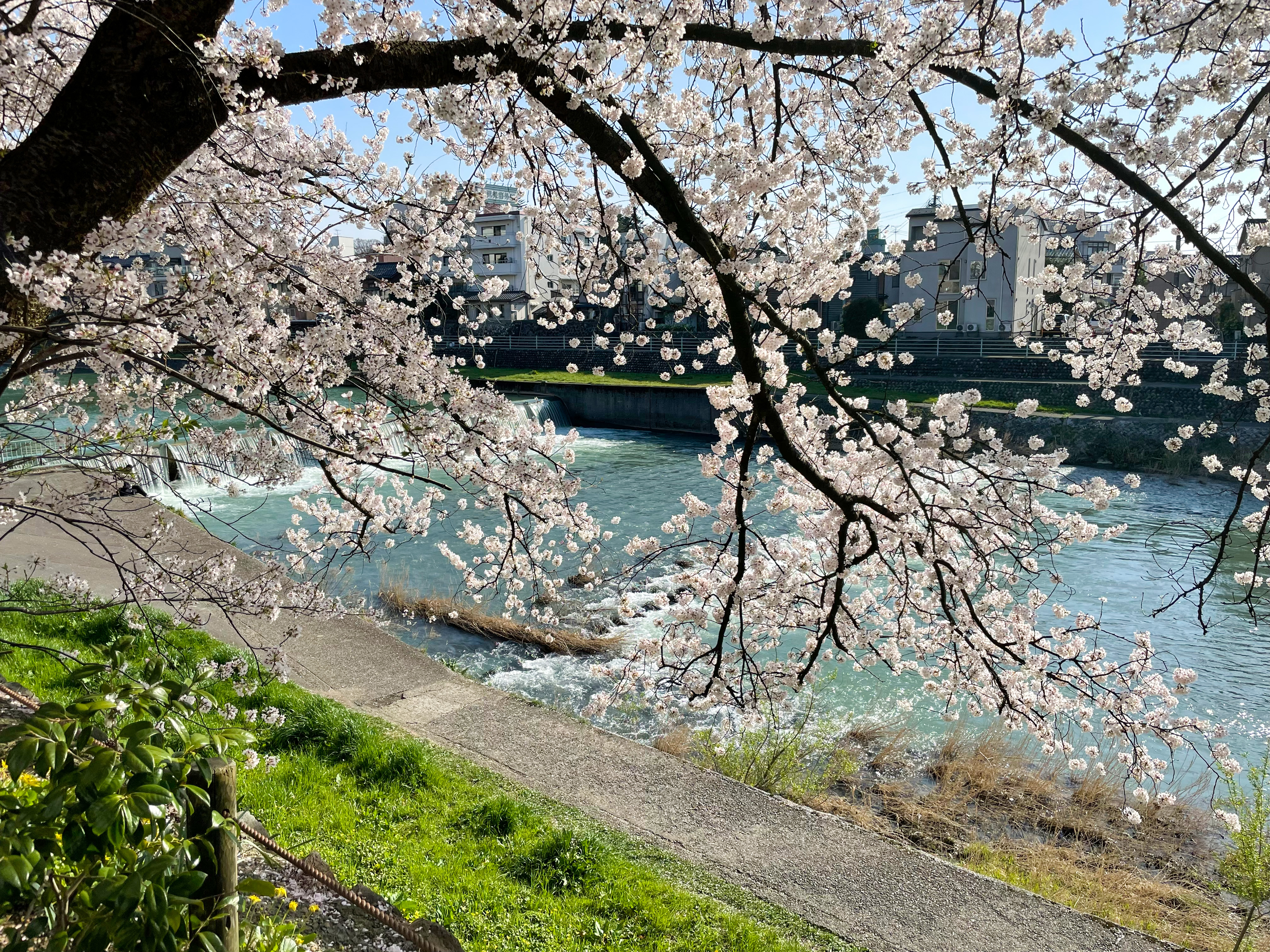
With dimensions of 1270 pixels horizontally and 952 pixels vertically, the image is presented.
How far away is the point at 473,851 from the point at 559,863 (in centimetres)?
44

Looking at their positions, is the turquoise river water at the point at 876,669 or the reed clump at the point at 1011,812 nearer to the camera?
the reed clump at the point at 1011,812

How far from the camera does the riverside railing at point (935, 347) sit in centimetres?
2083

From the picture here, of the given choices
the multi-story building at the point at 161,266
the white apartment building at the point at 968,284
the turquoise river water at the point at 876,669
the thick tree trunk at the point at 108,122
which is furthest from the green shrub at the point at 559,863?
the white apartment building at the point at 968,284

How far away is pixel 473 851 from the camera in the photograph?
3.97 m

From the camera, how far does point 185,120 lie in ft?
7.36

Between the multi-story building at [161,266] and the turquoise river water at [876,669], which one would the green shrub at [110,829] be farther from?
the turquoise river water at [876,669]

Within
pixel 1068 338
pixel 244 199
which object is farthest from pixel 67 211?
pixel 1068 338

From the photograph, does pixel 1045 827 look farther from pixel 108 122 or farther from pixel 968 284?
pixel 968 284

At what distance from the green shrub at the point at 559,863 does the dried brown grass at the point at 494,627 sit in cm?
462

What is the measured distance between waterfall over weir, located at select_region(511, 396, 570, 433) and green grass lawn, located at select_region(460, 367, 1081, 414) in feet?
3.83

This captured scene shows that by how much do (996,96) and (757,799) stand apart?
4.03 metres

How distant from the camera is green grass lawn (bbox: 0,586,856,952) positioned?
3.45m

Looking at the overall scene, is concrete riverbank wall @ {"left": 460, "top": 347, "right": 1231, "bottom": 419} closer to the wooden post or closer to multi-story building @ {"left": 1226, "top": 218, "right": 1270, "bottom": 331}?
multi-story building @ {"left": 1226, "top": 218, "right": 1270, "bottom": 331}

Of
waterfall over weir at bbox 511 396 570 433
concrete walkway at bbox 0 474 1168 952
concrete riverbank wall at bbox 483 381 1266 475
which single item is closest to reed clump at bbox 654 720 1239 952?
concrete walkway at bbox 0 474 1168 952
